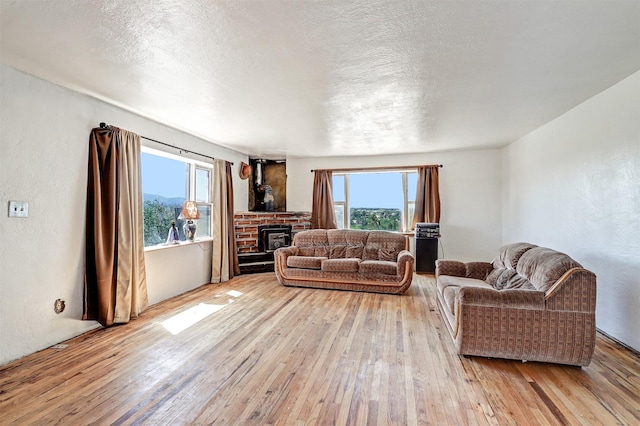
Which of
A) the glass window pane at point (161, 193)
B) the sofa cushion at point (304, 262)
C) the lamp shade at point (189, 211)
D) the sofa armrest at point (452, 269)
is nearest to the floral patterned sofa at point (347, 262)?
the sofa cushion at point (304, 262)

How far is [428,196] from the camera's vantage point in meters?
5.87

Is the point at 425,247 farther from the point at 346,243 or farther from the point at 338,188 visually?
the point at 338,188

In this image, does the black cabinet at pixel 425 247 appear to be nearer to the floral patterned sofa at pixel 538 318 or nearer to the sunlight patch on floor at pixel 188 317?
the floral patterned sofa at pixel 538 318

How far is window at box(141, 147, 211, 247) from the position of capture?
4.00 m

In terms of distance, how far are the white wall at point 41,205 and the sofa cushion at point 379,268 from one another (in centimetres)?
341

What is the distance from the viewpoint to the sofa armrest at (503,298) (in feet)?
7.63

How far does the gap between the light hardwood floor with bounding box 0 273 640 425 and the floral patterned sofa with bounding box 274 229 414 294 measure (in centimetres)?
114

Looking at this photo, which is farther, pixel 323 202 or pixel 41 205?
pixel 323 202

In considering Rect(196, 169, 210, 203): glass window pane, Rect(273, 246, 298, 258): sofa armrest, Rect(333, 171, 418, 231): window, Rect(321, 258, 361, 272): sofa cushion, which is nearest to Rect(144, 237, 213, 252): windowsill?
Rect(196, 169, 210, 203): glass window pane

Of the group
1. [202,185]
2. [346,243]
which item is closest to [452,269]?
[346,243]

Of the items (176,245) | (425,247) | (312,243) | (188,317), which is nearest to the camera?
(188,317)

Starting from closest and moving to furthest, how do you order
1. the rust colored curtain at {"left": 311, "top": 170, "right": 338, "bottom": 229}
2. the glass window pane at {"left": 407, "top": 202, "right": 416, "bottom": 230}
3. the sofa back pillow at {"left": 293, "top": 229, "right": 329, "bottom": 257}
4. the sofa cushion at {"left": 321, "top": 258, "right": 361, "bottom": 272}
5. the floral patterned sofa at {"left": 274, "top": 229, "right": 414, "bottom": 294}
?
the floral patterned sofa at {"left": 274, "top": 229, "right": 414, "bottom": 294} → the sofa cushion at {"left": 321, "top": 258, "right": 361, "bottom": 272} → the sofa back pillow at {"left": 293, "top": 229, "right": 329, "bottom": 257} → the glass window pane at {"left": 407, "top": 202, "right": 416, "bottom": 230} → the rust colored curtain at {"left": 311, "top": 170, "right": 338, "bottom": 229}

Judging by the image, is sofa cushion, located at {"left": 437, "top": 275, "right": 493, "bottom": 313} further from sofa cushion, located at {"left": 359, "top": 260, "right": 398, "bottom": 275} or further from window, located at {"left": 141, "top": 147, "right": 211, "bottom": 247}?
window, located at {"left": 141, "top": 147, "right": 211, "bottom": 247}

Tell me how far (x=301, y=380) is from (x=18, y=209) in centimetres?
273
